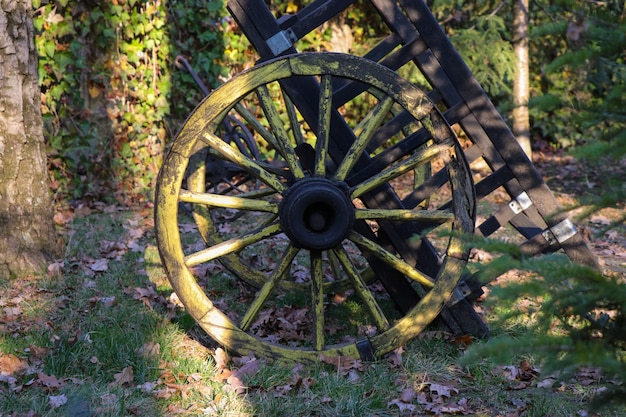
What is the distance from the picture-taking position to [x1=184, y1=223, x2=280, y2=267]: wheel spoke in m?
2.99

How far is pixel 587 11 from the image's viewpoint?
1.71m

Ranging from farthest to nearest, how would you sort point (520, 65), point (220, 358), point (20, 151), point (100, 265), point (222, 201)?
point (520, 65) < point (100, 265) < point (20, 151) < point (220, 358) < point (222, 201)

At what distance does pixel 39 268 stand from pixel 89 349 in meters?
1.29

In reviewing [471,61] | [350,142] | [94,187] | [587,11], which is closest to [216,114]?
[350,142]

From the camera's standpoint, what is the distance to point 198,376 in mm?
2982

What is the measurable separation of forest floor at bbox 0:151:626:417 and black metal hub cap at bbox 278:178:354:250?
0.58 metres

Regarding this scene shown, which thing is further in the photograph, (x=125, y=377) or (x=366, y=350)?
(x=366, y=350)

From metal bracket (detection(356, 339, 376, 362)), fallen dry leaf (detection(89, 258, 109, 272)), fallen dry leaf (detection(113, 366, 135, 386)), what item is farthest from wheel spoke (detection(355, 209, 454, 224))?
fallen dry leaf (detection(89, 258, 109, 272))

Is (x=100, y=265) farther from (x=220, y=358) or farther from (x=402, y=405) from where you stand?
(x=402, y=405)

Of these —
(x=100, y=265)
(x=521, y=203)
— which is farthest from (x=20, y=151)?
(x=521, y=203)

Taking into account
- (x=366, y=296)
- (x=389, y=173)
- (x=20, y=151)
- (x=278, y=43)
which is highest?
(x=20, y=151)

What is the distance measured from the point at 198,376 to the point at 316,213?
2.88 feet

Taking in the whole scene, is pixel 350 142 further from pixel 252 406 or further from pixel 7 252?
pixel 7 252

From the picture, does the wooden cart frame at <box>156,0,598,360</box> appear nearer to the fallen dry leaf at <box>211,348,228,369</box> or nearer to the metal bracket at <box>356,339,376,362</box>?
the metal bracket at <box>356,339,376,362</box>
